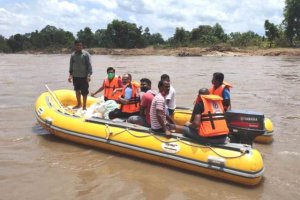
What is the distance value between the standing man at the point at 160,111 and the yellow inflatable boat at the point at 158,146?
11cm

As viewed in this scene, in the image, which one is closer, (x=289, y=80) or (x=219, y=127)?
(x=219, y=127)

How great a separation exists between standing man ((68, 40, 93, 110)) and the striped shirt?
2.63 m

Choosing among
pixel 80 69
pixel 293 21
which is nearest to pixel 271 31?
pixel 293 21

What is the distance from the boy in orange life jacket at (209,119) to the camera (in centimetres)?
497

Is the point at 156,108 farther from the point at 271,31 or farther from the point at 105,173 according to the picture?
the point at 271,31

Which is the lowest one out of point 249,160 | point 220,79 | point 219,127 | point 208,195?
point 208,195

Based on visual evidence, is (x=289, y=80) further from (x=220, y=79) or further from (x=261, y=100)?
(x=220, y=79)

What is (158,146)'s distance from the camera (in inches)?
220

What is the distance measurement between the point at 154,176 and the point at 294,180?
1905 mm

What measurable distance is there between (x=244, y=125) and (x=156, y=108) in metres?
1.30

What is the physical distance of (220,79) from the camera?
19.7 ft

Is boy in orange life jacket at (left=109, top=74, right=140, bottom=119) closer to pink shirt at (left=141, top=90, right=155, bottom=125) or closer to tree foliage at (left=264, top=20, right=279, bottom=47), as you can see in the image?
pink shirt at (left=141, top=90, right=155, bottom=125)

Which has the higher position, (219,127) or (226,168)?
(219,127)

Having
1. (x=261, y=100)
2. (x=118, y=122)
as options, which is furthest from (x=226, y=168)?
(x=261, y=100)
